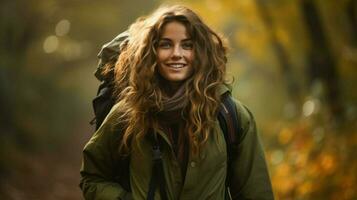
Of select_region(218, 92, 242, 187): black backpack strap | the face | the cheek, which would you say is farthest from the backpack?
the cheek

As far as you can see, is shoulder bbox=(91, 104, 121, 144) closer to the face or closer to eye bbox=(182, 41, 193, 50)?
the face

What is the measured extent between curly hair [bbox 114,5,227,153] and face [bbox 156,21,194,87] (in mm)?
30

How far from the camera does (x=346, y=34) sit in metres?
13.2

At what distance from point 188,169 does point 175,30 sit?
32.5 inches

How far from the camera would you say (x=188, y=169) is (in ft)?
12.8

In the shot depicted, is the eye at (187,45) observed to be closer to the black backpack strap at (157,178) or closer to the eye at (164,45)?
the eye at (164,45)

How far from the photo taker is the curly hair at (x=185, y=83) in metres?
3.96

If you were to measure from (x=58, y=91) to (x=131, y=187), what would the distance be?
21.3 m

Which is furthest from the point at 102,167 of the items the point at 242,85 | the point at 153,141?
the point at 242,85

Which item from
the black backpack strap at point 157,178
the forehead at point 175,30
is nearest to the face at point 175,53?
the forehead at point 175,30

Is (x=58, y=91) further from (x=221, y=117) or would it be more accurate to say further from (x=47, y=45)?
(x=221, y=117)

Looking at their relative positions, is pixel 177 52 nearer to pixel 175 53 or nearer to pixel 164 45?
pixel 175 53

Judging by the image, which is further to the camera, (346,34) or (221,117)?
(346,34)

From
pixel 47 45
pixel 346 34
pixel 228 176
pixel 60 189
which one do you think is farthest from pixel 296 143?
pixel 47 45
